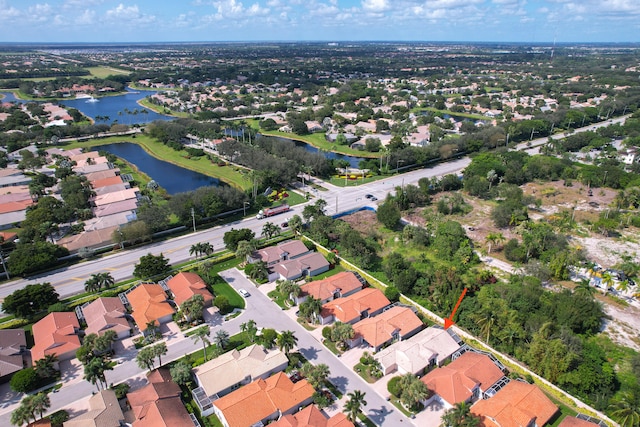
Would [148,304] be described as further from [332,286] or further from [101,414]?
[332,286]

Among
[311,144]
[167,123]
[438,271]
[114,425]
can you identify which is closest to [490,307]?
[438,271]

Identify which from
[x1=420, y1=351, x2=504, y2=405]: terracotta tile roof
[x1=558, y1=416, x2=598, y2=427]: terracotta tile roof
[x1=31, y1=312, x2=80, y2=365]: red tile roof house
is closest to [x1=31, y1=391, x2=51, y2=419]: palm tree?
[x1=31, y1=312, x2=80, y2=365]: red tile roof house

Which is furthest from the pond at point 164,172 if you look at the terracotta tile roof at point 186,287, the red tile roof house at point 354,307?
the red tile roof house at point 354,307

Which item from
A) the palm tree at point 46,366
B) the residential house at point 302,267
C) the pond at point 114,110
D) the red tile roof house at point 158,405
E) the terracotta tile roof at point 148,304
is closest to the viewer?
the red tile roof house at point 158,405

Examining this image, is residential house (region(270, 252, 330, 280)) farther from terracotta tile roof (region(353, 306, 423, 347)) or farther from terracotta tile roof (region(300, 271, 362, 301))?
terracotta tile roof (region(353, 306, 423, 347))

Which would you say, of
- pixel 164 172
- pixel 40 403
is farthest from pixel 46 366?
pixel 164 172

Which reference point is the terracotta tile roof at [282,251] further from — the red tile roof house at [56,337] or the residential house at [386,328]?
the red tile roof house at [56,337]

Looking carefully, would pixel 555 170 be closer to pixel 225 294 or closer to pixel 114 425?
pixel 225 294
